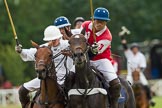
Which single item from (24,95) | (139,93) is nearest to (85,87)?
(24,95)

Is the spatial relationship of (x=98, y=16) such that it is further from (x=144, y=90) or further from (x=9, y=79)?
(x=9, y=79)

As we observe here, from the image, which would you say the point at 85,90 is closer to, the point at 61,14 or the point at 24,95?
the point at 24,95

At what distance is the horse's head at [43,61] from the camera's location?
48.8ft

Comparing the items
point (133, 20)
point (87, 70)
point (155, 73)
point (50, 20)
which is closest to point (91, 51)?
point (87, 70)

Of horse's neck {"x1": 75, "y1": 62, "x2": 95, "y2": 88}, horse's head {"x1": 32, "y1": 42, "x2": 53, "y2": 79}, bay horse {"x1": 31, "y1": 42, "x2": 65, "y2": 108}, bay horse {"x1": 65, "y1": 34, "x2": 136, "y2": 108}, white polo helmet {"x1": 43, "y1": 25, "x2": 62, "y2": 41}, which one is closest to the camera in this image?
horse's head {"x1": 32, "y1": 42, "x2": 53, "y2": 79}

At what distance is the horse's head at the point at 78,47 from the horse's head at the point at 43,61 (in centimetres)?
46

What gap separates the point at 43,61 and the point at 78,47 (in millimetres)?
724

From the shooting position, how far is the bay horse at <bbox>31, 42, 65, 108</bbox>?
15.0 m

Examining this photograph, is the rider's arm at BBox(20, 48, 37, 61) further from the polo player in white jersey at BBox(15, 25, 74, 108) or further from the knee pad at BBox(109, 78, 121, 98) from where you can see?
the knee pad at BBox(109, 78, 121, 98)

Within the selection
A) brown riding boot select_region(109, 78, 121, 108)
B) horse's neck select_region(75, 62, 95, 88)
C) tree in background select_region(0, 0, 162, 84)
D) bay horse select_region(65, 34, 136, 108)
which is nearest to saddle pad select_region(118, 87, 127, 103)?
brown riding boot select_region(109, 78, 121, 108)

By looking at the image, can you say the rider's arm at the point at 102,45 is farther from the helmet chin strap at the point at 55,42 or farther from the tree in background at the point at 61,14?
the tree in background at the point at 61,14

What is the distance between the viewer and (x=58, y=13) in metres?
58.8

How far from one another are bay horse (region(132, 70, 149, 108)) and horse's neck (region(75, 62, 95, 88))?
1107cm

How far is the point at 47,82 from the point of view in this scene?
15.6m
